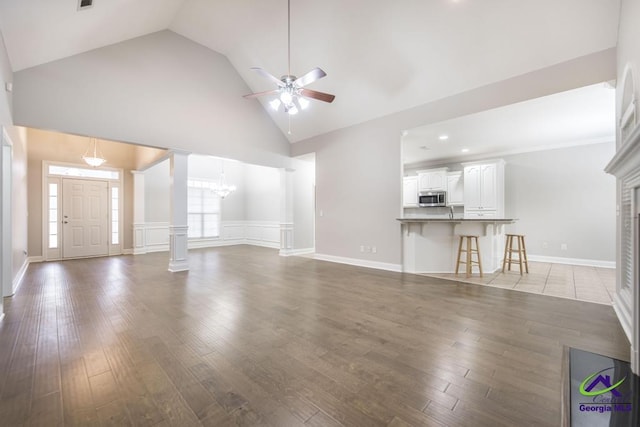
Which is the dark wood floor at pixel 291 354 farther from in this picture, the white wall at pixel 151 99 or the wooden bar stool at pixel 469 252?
the white wall at pixel 151 99

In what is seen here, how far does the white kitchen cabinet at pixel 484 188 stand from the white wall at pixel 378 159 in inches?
119

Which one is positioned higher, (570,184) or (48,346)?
(570,184)

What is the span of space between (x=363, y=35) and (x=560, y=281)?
201 inches

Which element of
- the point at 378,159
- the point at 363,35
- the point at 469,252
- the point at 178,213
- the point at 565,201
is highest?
the point at 363,35

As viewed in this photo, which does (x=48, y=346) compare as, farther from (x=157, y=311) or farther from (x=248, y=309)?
(x=248, y=309)

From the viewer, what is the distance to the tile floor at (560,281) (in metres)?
3.70

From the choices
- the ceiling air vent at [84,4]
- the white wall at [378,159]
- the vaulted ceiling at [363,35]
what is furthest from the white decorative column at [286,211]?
the ceiling air vent at [84,4]

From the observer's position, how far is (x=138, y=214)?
25.7 feet

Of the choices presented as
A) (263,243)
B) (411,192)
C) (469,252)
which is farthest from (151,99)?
(411,192)

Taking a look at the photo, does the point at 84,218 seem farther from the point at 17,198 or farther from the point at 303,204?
the point at 303,204

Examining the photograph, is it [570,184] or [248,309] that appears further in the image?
[570,184]

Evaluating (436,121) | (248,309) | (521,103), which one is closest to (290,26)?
(436,121)

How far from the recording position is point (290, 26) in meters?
4.55

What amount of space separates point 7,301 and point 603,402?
5983 millimetres
